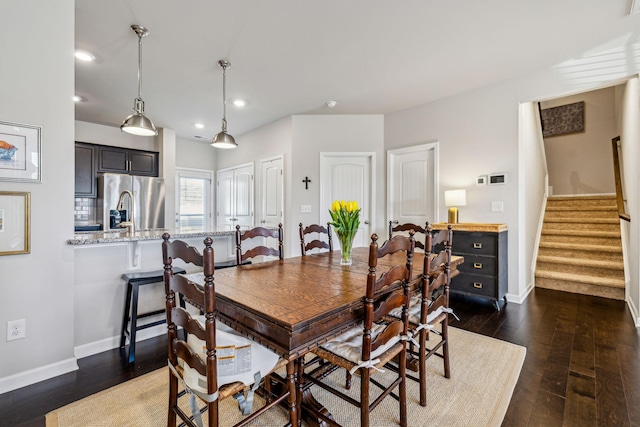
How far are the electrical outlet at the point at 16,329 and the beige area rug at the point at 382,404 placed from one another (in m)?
0.60

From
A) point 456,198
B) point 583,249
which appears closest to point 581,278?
point 583,249

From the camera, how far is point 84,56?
292 centimetres

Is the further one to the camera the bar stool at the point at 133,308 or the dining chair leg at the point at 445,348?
the bar stool at the point at 133,308

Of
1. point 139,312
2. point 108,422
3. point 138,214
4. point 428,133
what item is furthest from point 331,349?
point 138,214

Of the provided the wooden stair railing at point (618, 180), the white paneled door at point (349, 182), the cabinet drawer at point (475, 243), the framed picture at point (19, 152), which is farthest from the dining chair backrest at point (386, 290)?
the wooden stair railing at point (618, 180)

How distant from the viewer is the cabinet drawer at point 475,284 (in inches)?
129

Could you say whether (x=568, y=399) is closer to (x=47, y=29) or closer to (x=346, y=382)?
(x=346, y=382)

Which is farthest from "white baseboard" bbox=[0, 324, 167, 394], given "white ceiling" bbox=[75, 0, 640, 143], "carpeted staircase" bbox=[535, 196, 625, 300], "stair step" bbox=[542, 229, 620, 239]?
"stair step" bbox=[542, 229, 620, 239]

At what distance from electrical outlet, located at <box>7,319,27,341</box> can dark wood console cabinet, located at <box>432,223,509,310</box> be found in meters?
3.92

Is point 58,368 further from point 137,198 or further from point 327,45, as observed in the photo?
point 137,198

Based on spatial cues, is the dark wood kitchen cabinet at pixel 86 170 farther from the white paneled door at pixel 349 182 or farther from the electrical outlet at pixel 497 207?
the electrical outlet at pixel 497 207

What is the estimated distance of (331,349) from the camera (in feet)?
4.58

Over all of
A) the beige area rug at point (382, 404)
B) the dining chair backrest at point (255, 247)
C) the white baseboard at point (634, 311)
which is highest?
the dining chair backrest at point (255, 247)

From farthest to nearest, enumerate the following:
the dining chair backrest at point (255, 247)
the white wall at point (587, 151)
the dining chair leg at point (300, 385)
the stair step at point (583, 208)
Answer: the white wall at point (587, 151), the stair step at point (583, 208), the dining chair backrest at point (255, 247), the dining chair leg at point (300, 385)
